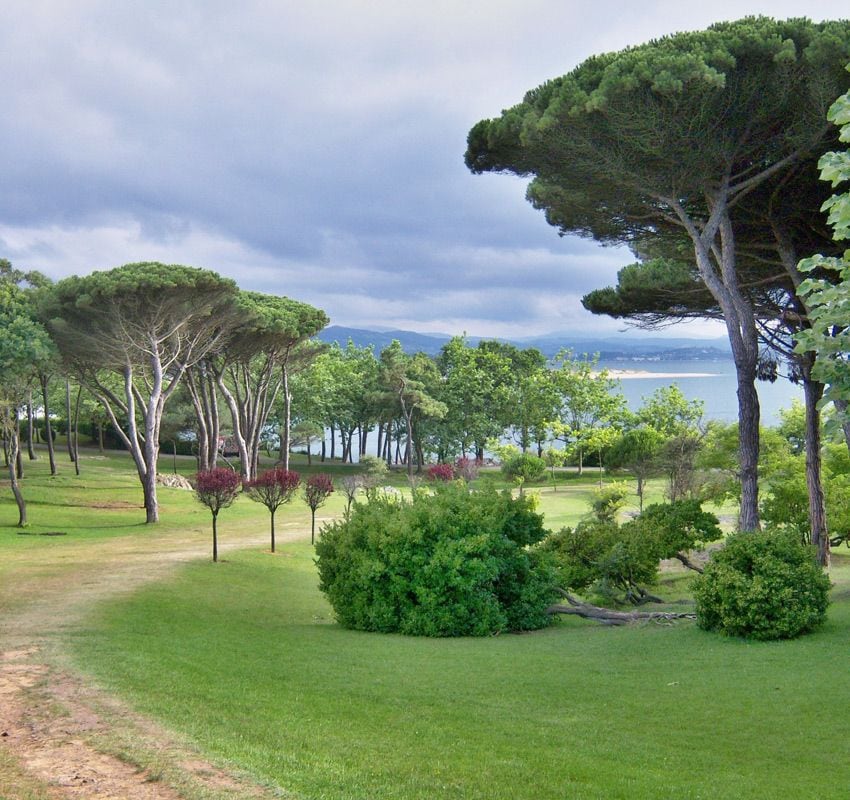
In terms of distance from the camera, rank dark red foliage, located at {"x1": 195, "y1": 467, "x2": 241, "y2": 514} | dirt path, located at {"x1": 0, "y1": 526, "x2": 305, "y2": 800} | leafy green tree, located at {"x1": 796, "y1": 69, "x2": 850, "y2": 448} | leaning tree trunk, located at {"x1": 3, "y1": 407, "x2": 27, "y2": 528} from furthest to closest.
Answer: leaning tree trunk, located at {"x1": 3, "y1": 407, "x2": 27, "y2": 528} < dark red foliage, located at {"x1": 195, "y1": 467, "x2": 241, "y2": 514} < leafy green tree, located at {"x1": 796, "y1": 69, "x2": 850, "y2": 448} < dirt path, located at {"x1": 0, "y1": 526, "x2": 305, "y2": 800}

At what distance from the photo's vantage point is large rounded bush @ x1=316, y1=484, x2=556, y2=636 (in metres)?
11.8

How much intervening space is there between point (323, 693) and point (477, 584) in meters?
4.66

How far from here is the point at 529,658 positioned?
9.38m

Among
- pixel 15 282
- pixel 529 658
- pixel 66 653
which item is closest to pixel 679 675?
pixel 529 658

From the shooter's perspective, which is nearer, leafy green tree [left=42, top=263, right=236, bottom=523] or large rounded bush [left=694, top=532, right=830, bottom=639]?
large rounded bush [left=694, top=532, right=830, bottom=639]

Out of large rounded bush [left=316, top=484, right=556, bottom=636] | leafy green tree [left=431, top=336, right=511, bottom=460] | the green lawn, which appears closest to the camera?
the green lawn

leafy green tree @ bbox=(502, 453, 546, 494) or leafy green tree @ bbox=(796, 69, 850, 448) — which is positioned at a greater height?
leafy green tree @ bbox=(796, 69, 850, 448)

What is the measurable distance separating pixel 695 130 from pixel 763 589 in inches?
284

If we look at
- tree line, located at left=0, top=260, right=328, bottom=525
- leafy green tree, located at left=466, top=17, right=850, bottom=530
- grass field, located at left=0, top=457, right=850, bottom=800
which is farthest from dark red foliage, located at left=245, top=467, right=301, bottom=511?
leafy green tree, located at left=466, top=17, right=850, bottom=530

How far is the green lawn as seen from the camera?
17.3 feet

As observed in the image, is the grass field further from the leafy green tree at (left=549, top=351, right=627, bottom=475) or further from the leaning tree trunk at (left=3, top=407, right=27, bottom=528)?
the leafy green tree at (left=549, top=351, right=627, bottom=475)

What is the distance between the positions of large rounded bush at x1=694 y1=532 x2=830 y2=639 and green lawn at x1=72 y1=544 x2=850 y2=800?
0.32 m

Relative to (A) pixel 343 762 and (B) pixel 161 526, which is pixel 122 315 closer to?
(B) pixel 161 526

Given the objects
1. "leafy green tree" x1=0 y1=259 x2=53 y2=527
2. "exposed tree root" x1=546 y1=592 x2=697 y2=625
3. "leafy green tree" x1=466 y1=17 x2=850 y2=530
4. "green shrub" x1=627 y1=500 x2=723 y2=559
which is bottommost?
"exposed tree root" x1=546 y1=592 x2=697 y2=625
